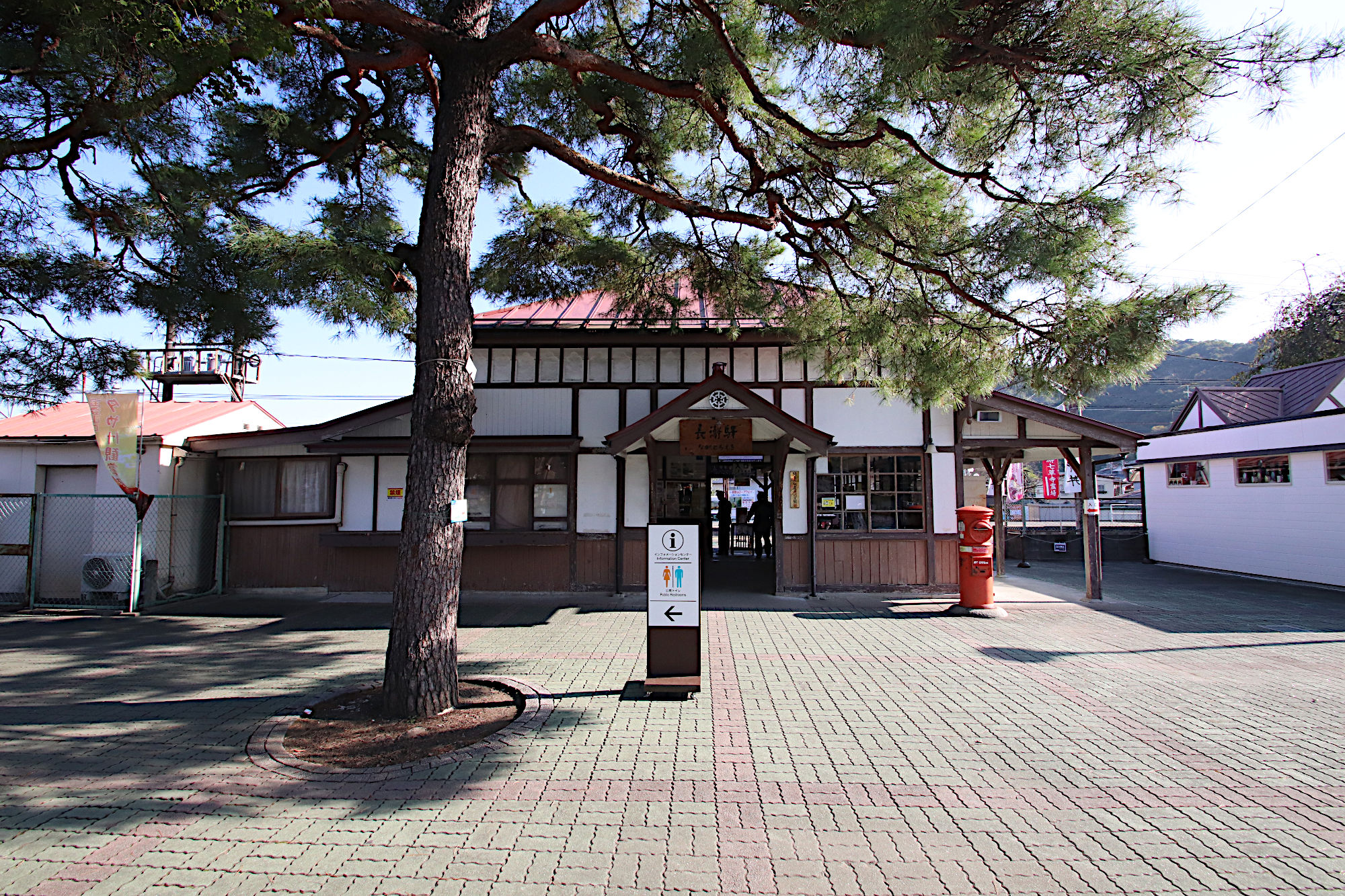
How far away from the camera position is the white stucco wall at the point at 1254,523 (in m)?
13.6

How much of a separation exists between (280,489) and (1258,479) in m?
20.8

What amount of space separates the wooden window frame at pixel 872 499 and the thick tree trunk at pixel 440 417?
759cm

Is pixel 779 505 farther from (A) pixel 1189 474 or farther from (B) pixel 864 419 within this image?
(A) pixel 1189 474

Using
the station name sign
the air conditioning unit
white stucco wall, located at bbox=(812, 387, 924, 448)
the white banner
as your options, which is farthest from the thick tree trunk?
the air conditioning unit

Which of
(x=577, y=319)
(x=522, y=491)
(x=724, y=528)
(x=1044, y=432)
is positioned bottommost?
(x=724, y=528)

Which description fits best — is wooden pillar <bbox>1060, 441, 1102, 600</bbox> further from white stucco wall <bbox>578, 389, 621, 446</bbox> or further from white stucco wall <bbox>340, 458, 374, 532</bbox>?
white stucco wall <bbox>340, 458, 374, 532</bbox>

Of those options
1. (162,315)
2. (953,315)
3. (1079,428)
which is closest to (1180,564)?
(1079,428)

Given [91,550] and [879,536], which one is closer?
[91,550]

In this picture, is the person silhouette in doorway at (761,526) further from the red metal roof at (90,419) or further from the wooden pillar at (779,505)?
the red metal roof at (90,419)

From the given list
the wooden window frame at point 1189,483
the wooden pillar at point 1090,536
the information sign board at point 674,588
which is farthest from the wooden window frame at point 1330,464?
the information sign board at point 674,588

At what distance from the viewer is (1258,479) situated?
1543cm

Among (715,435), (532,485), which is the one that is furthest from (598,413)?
(715,435)

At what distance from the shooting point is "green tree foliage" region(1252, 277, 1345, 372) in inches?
985

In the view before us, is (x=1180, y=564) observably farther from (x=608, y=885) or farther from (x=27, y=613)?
(x=27, y=613)
